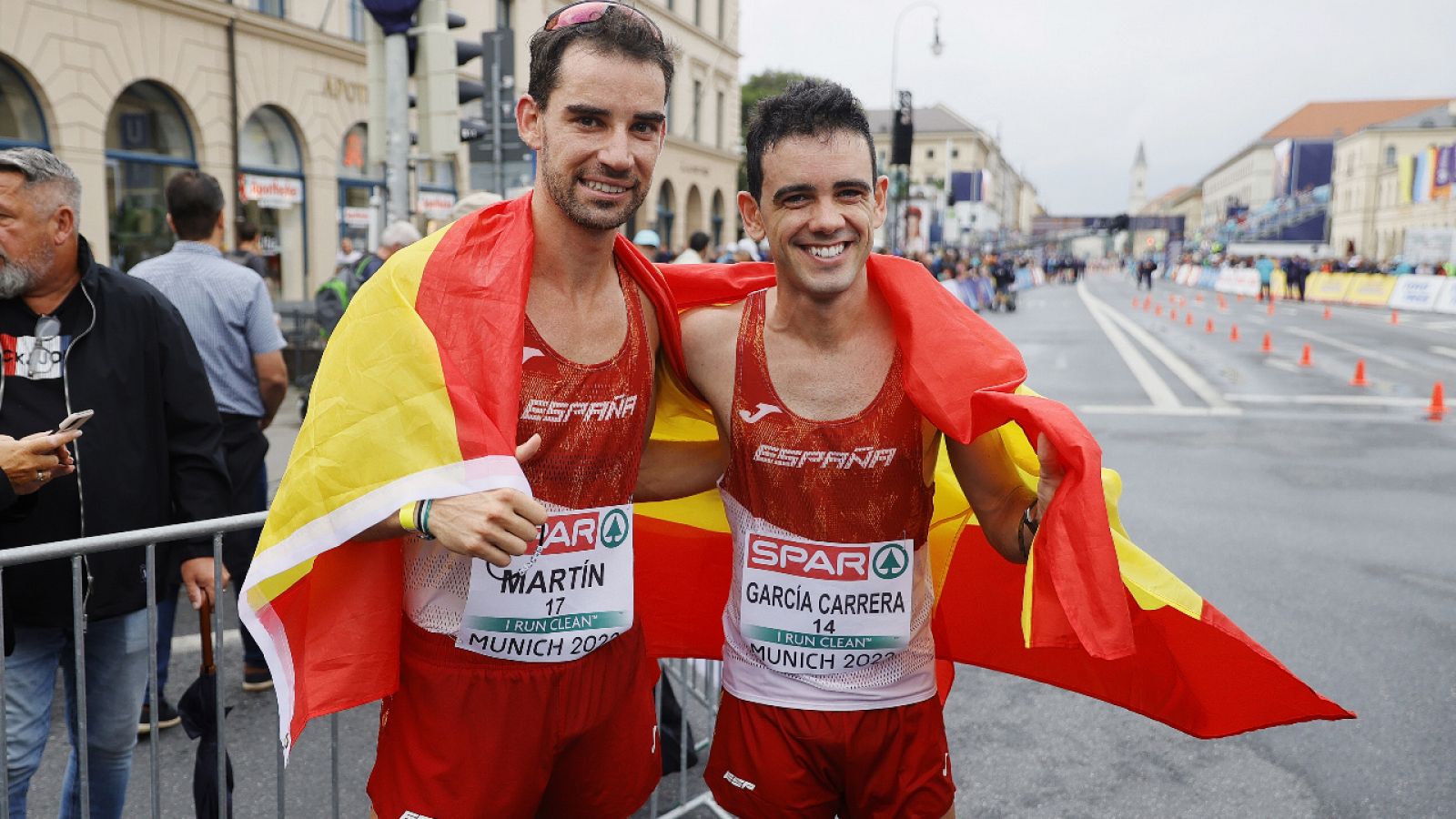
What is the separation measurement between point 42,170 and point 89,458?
76cm

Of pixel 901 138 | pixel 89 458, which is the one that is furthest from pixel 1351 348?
pixel 89 458

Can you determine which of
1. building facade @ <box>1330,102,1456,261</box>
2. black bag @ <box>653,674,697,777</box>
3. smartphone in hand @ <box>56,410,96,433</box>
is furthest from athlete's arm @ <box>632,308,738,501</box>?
building facade @ <box>1330,102,1456,261</box>

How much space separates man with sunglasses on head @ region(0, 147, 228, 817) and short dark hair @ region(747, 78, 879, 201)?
185cm

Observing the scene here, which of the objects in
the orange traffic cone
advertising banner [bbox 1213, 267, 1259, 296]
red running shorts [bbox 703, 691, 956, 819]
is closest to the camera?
red running shorts [bbox 703, 691, 956, 819]

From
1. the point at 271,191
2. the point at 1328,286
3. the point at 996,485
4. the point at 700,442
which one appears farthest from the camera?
the point at 1328,286

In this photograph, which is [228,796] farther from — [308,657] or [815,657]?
[815,657]

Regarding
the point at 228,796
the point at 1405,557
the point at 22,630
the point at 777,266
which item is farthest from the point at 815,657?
the point at 1405,557

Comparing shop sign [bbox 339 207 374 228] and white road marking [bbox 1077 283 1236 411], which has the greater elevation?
shop sign [bbox 339 207 374 228]

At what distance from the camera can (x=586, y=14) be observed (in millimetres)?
2158

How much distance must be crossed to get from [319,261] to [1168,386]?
598 inches

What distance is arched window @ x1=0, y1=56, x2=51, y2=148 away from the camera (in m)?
14.6

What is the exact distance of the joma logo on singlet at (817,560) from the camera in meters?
2.40

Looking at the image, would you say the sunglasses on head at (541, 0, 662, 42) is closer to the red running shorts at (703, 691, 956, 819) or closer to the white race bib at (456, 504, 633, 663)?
the white race bib at (456, 504, 633, 663)

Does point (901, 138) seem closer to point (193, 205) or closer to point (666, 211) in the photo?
point (666, 211)
